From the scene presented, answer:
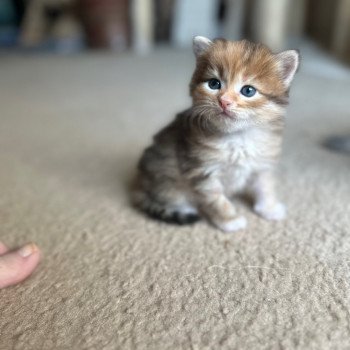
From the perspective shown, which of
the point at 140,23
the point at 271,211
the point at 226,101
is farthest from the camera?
the point at 140,23

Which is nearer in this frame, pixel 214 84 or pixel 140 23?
pixel 214 84

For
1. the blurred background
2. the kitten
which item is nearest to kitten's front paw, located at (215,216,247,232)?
the kitten

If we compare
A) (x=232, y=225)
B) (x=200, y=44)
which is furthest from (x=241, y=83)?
(x=232, y=225)

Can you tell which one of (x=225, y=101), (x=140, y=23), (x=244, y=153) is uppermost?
(x=225, y=101)

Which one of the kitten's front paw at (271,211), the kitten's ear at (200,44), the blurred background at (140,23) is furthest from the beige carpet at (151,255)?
the blurred background at (140,23)

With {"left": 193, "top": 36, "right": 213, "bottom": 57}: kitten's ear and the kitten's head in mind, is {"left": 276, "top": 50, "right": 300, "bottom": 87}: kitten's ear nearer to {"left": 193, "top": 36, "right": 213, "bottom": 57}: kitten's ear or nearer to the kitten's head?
the kitten's head

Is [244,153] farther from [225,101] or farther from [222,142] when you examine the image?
[225,101]
